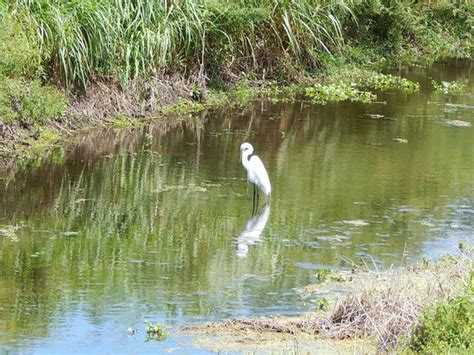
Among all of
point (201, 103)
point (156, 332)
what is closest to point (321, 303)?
point (156, 332)

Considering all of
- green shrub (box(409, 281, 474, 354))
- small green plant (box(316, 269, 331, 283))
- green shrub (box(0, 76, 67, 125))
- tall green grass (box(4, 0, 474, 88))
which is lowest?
small green plant (box(316, 269, 331, 283))

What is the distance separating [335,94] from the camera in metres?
22.0

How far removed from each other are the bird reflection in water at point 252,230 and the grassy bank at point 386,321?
202cm

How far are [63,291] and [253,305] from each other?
68.4 inches

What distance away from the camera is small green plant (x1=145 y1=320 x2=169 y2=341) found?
9156mm

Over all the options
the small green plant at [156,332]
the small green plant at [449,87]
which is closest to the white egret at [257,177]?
the small green plant at [156,332]

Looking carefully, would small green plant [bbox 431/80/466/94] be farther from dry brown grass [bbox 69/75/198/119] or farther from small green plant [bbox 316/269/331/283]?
small green plant [bbox 316/269/331/283]

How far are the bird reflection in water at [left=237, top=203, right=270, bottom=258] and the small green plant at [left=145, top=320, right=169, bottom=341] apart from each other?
8.64 ft

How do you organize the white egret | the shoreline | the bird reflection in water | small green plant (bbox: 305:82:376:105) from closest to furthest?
the bird reflection in water, the white egret, the shoreline, small green plant (bbox: 305:82:376:105)

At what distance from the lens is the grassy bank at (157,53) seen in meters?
16.0

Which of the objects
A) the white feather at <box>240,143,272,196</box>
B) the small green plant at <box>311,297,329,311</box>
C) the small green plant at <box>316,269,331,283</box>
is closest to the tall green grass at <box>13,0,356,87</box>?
the white feather at <box>240,143,272,196</box>

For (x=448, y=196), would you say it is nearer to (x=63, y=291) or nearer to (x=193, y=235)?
(x=193, y=235)

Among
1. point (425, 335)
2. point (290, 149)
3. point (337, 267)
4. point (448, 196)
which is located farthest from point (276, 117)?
point (425, 335)

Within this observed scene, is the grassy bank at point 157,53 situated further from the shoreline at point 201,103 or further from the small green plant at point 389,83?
the small green plant at point 389,83
